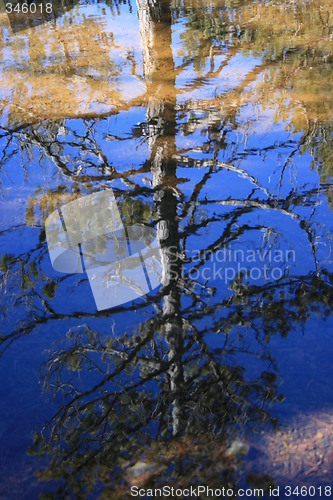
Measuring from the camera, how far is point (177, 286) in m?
3.21

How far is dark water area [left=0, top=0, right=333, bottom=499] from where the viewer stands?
2.37 meters

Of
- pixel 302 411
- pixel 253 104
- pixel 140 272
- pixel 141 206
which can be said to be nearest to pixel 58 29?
pixel 253 104

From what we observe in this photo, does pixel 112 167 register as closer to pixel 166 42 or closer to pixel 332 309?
pixel 332 309

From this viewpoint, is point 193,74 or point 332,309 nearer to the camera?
point 332,309

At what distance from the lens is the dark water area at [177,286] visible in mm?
2367

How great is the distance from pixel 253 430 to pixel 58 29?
287 inches

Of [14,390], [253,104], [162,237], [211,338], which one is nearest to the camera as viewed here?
[14,390]

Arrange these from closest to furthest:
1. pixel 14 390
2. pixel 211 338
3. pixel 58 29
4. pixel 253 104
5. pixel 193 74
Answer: pixel 14 390, pixel 211 338, pixel 253 104, pixel 193 74, pixel 58 29

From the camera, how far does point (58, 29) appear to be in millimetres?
7969

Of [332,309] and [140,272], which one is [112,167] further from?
[332,309]

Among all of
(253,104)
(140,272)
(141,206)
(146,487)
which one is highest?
(253,104)

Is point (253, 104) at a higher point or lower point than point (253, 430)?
higher

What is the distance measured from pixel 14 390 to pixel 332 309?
1.85 metres

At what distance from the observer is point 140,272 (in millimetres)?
3369
